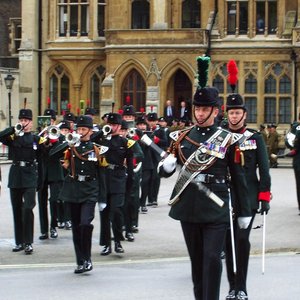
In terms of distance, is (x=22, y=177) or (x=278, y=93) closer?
(x=22, y=177)

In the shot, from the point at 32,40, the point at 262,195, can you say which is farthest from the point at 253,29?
the point at 262,195

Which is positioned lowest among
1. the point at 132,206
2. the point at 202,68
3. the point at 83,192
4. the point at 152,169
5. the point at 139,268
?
the point at 139,268

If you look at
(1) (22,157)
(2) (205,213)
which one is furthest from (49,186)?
(2) (205,213)

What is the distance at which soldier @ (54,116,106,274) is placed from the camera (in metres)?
11.2

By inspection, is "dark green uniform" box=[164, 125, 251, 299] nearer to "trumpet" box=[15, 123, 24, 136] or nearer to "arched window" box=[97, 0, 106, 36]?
"trumpet" box=[15, 123, 24, 136]

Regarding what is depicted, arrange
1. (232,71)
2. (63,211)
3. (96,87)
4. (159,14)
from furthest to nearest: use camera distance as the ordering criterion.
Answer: (96,87) → (159,14) → (63,211) → (232,71)

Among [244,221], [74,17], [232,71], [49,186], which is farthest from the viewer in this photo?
[74,17]

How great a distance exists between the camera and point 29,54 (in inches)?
1666

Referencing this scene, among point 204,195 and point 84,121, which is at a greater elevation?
point 84,121

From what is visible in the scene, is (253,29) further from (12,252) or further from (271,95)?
(12,252)

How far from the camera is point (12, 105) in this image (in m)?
44.1

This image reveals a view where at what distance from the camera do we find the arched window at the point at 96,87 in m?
41.9

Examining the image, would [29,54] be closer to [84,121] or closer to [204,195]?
[84,121]

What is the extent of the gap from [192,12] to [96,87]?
226 inches
